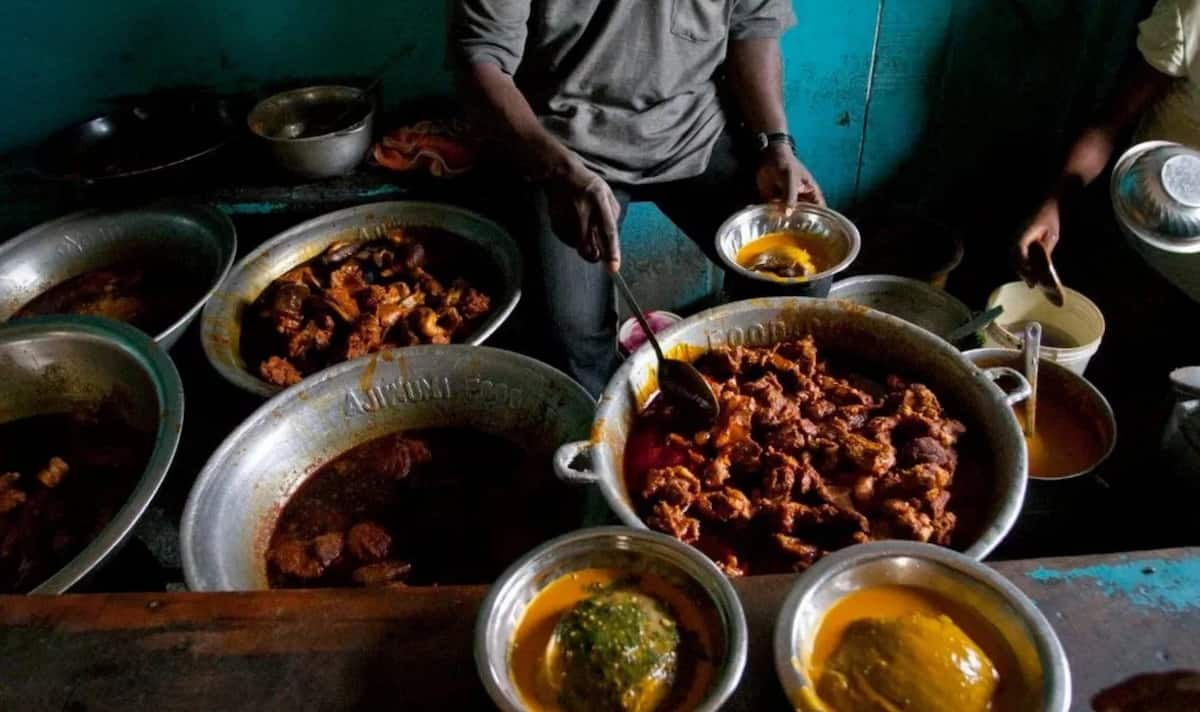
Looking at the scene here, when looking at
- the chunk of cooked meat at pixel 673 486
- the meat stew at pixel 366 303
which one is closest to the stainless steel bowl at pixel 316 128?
the meat stew at pixel 366 303

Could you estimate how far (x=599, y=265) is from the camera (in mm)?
2924

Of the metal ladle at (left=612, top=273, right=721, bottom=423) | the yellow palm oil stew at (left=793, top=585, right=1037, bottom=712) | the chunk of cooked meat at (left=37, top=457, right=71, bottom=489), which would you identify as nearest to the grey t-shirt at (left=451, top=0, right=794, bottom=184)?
the metal ladle at (left=612, top=273, right=721, bottom=423)

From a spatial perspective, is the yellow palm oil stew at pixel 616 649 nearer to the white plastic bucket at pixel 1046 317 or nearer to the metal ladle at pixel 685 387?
the metal ladle at pixel 685 387

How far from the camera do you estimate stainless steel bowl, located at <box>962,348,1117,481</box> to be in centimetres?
241

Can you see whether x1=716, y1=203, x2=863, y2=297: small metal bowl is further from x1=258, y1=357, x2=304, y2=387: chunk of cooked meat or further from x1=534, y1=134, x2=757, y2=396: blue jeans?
x1=258, y1=357, x2=304, y2=387: chunk of cooked meat

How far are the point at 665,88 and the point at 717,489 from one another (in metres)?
1.68

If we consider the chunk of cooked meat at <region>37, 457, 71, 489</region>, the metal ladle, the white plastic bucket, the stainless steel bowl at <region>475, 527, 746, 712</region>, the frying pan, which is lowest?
the white plastic bucket

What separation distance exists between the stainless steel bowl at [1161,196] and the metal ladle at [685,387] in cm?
179

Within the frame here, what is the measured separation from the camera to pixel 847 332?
2.17 meters

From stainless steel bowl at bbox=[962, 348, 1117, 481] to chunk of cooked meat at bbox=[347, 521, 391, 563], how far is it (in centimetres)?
185

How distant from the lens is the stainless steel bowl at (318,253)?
2.71 metres

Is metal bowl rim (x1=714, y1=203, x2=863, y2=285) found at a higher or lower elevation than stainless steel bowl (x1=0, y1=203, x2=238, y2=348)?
higher

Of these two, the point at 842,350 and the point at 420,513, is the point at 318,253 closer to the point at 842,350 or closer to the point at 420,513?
the point at 420,513

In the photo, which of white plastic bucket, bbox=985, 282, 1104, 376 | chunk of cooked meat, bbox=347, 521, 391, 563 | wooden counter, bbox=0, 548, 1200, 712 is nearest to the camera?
wooden counter, bbox=0, 548, 1200, 712
